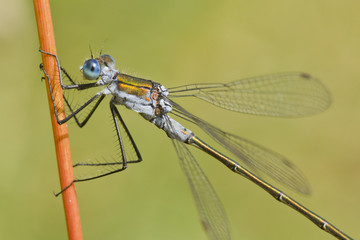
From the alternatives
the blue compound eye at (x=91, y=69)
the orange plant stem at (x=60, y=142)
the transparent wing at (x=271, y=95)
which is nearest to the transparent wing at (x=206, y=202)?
the transparent wing at (x=271, y=95)

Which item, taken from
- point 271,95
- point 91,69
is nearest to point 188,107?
point 271,95

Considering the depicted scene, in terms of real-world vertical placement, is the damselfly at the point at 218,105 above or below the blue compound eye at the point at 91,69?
below

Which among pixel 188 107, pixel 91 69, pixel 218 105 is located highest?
pixel 188 107

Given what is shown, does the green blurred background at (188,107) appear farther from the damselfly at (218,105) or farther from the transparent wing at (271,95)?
the transparent wing at (271,95)

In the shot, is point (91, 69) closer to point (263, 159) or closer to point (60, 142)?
point (60, 142)

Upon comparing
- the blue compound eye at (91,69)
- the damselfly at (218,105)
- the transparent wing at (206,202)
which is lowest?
the transparent wing at (206,202)

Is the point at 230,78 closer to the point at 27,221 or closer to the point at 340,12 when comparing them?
the point at 340,12

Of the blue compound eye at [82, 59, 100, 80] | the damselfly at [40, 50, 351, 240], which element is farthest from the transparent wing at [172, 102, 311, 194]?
the blue compound eye at [82, 59, 100, 80]
